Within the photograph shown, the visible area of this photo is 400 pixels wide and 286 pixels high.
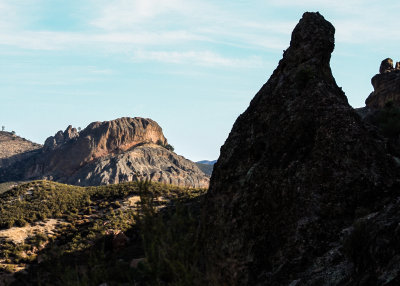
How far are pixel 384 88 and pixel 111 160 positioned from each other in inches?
3991

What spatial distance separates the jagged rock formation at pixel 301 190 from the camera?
8492 mm

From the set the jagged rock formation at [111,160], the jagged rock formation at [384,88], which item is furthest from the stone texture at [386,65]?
the jagged rock formation at [111,160]

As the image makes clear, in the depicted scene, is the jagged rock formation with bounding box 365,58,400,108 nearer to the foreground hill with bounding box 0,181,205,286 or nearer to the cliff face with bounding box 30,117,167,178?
the foreground hill with bounding box 0,181,205,286

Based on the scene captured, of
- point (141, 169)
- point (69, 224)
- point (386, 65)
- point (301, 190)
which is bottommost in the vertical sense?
point (69, 224)

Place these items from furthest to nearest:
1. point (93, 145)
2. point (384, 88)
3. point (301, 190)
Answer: point (93, 145) → point (384, 88) → point (301, 190)

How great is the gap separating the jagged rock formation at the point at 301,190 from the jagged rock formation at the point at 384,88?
2087 inches

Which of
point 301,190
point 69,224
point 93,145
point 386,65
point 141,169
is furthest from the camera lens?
point 93,145

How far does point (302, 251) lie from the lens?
9703mm

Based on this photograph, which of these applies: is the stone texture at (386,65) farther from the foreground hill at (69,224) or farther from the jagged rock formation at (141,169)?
the jagged rock formation at (141,169)

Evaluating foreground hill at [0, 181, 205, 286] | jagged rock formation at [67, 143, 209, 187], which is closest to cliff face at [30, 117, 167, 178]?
jagged rock formation at [67, 143, 209, 187]

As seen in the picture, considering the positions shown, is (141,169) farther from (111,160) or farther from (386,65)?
(386,65)

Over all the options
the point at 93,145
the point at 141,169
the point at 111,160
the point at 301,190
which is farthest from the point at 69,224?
the point at 93,145

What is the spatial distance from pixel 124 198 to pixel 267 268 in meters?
51.0

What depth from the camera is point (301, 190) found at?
10984mm
